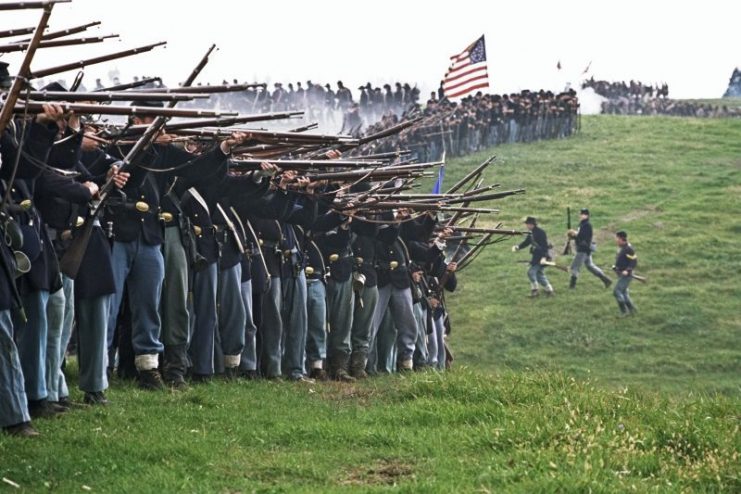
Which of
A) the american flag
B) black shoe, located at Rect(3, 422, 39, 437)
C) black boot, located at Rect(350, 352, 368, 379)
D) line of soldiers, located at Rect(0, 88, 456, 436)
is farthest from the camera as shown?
the american flag

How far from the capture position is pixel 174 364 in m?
9.95

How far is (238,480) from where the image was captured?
6.48 m

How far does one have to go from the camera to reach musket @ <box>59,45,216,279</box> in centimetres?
823

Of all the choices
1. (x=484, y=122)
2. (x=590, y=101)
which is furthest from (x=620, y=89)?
(x=484, y=122)

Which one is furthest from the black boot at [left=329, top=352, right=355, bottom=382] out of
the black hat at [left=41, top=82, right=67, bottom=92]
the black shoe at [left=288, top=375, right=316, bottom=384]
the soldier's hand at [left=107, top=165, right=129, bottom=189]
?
the black hat at [left=41, top=82, right=67, bottom=92]

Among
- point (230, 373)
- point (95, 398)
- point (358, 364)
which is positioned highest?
point (95, 398)

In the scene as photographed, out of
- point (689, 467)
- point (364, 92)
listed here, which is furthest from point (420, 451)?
point (364, 92)

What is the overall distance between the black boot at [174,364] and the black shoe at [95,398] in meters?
1.30

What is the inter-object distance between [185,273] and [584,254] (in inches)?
756

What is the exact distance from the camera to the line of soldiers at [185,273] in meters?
7.51

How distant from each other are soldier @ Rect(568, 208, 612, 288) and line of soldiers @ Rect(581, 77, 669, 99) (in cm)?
4181

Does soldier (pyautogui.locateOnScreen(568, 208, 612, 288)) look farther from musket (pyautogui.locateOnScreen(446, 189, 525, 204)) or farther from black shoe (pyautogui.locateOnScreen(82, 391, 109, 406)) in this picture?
black shoe (pyautogui.locateOnScreen(82, 391, 109, 406))

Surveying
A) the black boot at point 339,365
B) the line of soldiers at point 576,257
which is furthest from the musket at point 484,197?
the line of soldiers at point 576,257

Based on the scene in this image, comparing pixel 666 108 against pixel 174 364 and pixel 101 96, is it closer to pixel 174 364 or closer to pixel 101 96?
pixel 174 364
